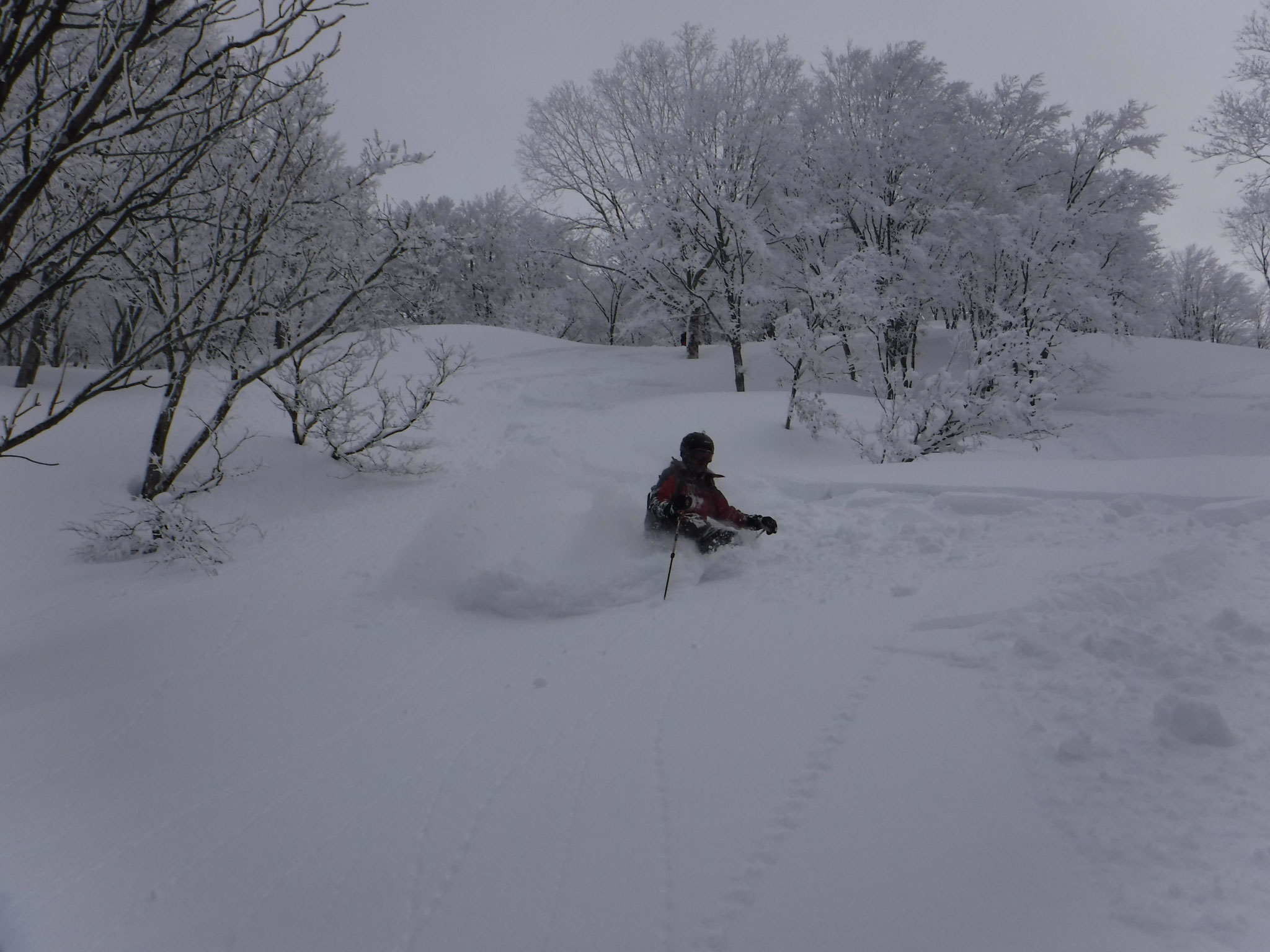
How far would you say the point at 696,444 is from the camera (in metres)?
5.74

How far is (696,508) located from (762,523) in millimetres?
564

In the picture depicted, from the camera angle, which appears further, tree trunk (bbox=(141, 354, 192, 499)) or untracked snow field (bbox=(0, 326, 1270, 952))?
tree trunk (bbox=(141, 354, 192, 499))

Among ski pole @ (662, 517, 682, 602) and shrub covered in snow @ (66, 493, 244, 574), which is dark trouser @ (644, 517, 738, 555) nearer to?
ski pole @ (662, 517, 682, 602)

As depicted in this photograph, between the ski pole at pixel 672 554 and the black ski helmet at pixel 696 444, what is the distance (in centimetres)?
69

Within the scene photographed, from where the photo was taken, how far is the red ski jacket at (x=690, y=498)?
17.8 feet

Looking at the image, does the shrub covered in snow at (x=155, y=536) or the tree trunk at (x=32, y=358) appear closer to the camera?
the shrub covered in snow at (x=155, y=536)

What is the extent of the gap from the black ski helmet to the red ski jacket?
127 millimetres

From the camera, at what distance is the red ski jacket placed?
214 inches

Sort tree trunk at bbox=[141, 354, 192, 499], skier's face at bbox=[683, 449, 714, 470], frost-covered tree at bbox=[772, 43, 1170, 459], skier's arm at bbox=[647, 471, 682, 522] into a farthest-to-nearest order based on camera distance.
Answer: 1. frost-covered tree at bbox=[772, 43, 1170, 459]
2. tree trunk at bbox=[141, 354, 192, 499]
3. skier's face at bbox=[683, 449, 714, 470]
4. skier's arm at bbox=[647, 471, 682, 522]

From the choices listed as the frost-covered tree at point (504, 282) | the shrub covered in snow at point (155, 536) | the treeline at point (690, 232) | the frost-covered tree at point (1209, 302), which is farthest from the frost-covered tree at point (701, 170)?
the frost-covered tree at point (1209, 302)

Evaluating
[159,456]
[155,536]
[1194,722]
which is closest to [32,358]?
[159,456]

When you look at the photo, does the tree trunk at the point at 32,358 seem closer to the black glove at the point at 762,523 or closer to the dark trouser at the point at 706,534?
the dark trouser at the point at 706,534

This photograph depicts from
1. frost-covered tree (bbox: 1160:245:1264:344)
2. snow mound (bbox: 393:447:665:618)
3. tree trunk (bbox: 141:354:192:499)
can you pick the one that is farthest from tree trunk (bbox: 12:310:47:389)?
frost-covered tree (bbox: 1160:245:1264:344)

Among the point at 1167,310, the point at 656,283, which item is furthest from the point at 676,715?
the point at 1167,310
